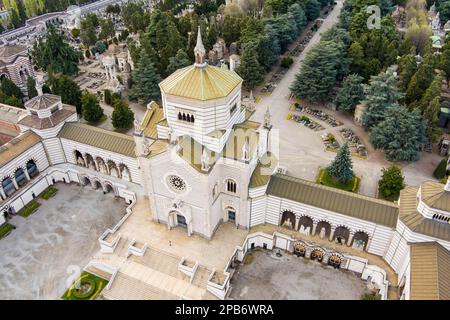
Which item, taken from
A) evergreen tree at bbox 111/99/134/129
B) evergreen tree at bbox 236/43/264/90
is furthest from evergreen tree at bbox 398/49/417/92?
evergreen tree at bbox 111/99/134/129

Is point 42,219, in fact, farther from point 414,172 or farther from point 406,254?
point 414,172

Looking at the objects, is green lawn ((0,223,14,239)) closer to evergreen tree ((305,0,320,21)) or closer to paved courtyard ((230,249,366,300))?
paved courtyard ((230,249,366,300))

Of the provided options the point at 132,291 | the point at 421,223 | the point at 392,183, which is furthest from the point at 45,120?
the point at 421,223

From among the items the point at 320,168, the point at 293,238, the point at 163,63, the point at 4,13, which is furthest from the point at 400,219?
the point at 4,13

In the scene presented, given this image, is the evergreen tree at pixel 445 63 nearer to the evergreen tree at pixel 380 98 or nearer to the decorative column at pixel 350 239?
the evergreen tree at pixel 380 98

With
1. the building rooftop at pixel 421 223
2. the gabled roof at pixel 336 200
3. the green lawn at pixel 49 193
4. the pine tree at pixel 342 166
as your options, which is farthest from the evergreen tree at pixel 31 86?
the building rooftop at pixel 421 223
